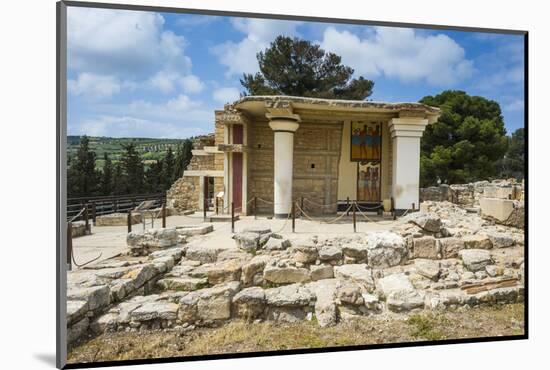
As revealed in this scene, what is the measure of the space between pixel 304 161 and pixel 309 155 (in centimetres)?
18

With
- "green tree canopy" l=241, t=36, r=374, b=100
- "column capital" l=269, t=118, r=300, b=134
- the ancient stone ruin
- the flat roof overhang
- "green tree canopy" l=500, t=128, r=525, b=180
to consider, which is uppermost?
"green tree canopy" l=241, t=36, r=374, b=100

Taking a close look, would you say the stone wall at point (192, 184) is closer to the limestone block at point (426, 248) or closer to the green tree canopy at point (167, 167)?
the green tree canopy at point (167, 167)

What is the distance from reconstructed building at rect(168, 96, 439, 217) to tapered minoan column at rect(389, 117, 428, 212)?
2cm

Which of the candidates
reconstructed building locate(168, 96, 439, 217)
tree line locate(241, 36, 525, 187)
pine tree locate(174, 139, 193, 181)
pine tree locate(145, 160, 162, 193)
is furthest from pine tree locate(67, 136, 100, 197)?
reconstructed building locate(168, 96, 439, 217)

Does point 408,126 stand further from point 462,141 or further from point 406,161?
point 462,141

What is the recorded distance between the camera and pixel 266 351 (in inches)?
138

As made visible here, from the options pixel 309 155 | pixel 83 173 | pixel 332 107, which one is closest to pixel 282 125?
pixel 332 107

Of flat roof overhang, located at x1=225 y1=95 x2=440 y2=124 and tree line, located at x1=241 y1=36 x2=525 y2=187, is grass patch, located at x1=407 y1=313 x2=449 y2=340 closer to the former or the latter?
tree line, located at x1=241 y1=36 x2=525 y2=187

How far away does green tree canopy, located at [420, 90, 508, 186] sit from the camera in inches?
203

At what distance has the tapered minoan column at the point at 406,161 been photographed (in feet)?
23.8

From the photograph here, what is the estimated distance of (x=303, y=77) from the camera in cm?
782

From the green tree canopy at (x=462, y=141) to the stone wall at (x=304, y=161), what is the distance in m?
2.06

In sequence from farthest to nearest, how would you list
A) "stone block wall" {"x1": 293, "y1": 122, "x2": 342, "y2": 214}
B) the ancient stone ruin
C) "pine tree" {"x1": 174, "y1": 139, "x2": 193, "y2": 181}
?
"stone block wall" {"x1": 293, "y1": 122, "x2": 342, "y2": 214}, "pine tree" {"x1": 174, "y1": 139, "x2": 193, "y2": 181}, the ancient stone ruin

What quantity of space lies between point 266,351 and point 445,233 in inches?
120
